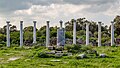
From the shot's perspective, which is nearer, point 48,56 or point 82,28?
point 48,56

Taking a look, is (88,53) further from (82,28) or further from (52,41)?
(82,28)

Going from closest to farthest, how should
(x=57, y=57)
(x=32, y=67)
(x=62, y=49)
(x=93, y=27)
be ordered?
(x=32, y=67), (x=57, y=57), (x=62, y=49), (x=93, y=27)

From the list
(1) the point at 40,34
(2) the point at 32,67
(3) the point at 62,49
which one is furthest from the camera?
(1) the point at 40,34

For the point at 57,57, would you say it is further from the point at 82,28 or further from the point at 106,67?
the point at 82,28

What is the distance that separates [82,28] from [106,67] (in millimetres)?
58499

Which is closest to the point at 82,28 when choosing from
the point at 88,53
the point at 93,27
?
the point at 93,27

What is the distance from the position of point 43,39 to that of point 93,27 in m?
22.0

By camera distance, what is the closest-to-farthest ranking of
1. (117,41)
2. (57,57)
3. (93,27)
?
(57,57) < (117,41) < (93,27)

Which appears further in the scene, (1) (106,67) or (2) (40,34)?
(2) (40,34)

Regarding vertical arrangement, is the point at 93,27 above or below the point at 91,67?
above

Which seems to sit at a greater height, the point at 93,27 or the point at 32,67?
the point at 93,27

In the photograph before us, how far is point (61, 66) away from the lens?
20125 millimetres

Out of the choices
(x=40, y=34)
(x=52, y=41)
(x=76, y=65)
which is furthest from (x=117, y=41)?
(x=76, y=65)

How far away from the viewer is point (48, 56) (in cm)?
2716
